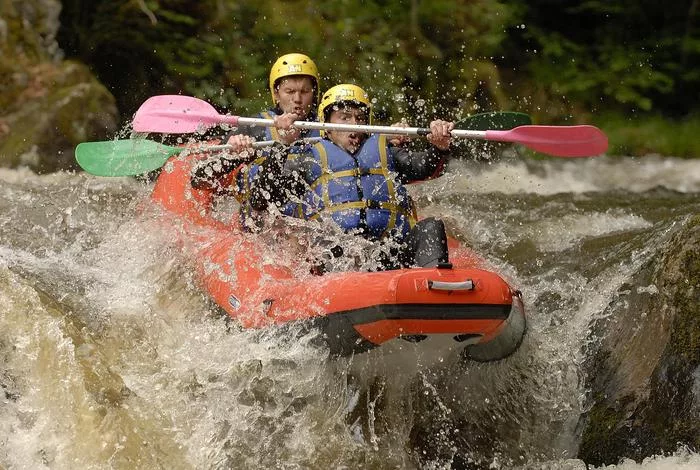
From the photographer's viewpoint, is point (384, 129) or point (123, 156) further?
point (123, 156)

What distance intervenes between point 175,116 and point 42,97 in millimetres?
3468

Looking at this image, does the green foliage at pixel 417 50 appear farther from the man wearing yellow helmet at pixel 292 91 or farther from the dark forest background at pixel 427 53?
the man wearing yellow helmet at pixel 292 91

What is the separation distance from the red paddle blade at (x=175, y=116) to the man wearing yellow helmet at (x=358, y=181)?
582mm

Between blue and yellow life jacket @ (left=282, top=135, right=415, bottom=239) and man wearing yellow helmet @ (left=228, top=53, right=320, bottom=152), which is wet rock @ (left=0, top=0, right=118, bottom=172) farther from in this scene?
blue and yellow life jacket @ (left=282, top=135, right=415, bottom=239)

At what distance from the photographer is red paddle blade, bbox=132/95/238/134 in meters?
5.08

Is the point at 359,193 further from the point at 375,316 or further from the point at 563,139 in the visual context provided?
the point at 563,139

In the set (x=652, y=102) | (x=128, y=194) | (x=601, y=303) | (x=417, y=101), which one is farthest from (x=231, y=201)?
(x=652, y=102)

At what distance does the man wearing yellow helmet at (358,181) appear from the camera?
13.9 feet

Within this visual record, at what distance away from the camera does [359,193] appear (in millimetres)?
4316

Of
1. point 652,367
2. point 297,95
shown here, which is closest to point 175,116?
point 297,95

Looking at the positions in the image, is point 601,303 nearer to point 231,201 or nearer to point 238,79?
point 231,201

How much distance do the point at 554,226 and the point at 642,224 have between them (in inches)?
21.9

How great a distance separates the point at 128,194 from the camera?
6930mm

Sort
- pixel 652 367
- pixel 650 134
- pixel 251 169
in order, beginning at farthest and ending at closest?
pixel 650 134, pixel 251 169, pixel 652 367
